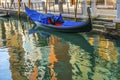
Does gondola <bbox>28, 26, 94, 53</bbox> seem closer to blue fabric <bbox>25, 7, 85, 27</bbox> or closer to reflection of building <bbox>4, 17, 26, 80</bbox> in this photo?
blue fabric <bbox>25, 7, 85, 27</bbox>

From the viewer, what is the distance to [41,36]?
15.0m

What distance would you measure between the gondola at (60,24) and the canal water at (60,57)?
0.99 ft

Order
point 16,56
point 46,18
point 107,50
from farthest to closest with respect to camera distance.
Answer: point 46,18 → point 107,50 → point 16,56

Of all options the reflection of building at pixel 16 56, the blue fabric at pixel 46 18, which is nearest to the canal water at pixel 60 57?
the reflection of building at pixel 16 56

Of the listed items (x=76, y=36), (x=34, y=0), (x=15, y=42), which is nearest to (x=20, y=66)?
(x=15, y=42)

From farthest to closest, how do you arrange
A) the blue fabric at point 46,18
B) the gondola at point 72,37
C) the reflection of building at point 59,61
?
the blue fabric at point 46,18 < the gondola at point 72,37 < the reflection of building at point 59,61

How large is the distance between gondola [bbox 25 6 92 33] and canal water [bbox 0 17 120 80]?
302 mm

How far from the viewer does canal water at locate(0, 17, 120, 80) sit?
806 centimetres

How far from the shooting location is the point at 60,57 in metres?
10.0

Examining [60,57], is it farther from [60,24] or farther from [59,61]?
[60,24]

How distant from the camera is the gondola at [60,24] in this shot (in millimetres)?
13637

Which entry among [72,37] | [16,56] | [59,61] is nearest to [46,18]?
[72,37]

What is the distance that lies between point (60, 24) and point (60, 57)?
592 cm

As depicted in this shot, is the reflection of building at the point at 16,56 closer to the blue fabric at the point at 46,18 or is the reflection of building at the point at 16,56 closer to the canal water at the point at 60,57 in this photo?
the canal water at the point at 60,57
